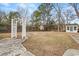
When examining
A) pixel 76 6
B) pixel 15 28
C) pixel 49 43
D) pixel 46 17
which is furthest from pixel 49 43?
pixel 76 6

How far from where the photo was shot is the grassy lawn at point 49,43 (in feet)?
9.32

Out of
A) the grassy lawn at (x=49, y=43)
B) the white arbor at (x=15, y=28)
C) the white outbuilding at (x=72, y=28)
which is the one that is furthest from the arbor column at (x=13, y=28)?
the white outbuilding at (x=72, y=28)

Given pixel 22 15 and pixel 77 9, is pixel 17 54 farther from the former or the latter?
pixel 77 9

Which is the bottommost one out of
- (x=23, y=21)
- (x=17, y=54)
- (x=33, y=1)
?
(x=17, y=54)

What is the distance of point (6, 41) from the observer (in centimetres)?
286

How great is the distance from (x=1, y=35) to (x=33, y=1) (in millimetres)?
584

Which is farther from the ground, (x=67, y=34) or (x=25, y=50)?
(x=67, y=34)

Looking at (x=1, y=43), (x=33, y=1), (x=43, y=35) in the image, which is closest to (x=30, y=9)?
(x=33, y=1)

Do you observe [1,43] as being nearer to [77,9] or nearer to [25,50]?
[25,50]

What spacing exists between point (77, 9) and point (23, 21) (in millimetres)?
693

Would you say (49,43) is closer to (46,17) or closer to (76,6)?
(46,17)

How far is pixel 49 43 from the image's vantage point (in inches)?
112

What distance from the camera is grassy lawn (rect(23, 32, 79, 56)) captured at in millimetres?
2842

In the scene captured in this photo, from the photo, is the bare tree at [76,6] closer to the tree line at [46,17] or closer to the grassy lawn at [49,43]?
the tree line at [46,17]
